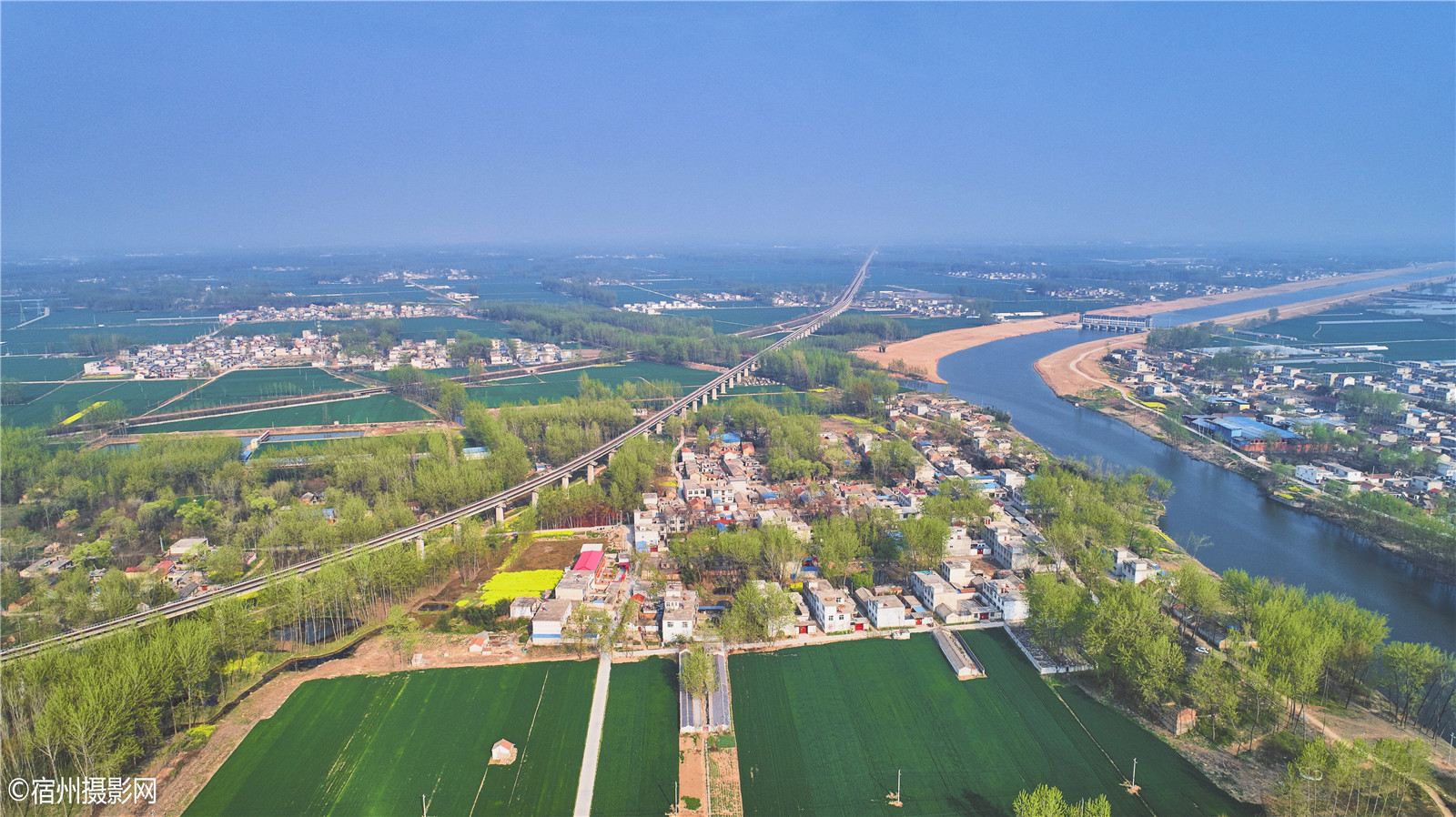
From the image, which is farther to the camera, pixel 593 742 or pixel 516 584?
pixel 516 584

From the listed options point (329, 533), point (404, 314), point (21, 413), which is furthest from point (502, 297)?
point (329, 533)

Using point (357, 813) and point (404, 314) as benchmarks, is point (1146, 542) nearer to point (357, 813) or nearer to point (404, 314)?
point (357, 813)

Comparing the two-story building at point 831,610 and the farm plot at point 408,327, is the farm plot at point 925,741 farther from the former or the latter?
the farm plot at point 408,327

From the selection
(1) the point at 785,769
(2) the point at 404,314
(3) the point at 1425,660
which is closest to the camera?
(1) the point at 785,769

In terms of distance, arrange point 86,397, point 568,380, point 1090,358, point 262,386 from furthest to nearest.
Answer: point 1090,358 < point 568,380 < point 262,386 < point 86,397

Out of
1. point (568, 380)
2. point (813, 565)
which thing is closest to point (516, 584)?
point (813, 565)

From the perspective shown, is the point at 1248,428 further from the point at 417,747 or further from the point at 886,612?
the point at 417,747
